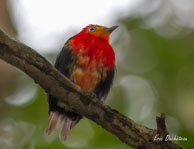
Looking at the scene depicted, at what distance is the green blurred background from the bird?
0.54 metres

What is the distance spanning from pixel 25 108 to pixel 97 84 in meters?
1.55

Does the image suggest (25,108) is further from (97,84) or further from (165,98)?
(165,98)

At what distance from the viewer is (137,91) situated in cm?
669

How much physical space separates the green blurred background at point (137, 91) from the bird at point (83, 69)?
0.54m

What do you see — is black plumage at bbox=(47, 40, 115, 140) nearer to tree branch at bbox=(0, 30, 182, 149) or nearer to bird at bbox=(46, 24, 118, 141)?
bird at bbox=(46, 24, 118, 141)

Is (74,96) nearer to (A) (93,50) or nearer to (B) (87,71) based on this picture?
(B) (87,71)

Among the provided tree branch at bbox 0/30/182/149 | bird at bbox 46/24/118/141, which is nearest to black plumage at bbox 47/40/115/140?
bird at bbox 46/24/118/141

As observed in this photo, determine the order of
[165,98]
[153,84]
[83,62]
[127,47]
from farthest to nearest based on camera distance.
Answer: [127,47]
[153,84]
[165,98]
[83,62]

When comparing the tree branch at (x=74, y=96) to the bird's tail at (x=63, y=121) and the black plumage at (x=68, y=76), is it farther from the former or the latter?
the bird's tail at (x=63, y=121)

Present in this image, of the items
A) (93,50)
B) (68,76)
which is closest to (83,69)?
(68,76)

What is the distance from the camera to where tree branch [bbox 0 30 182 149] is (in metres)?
3.24

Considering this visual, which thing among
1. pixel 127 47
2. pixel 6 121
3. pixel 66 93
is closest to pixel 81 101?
pixel 66 93

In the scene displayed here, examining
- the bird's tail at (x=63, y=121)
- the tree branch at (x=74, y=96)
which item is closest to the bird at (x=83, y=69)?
the bird's tail at (x=63, y=121)

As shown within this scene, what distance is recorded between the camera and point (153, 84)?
19.7ft
